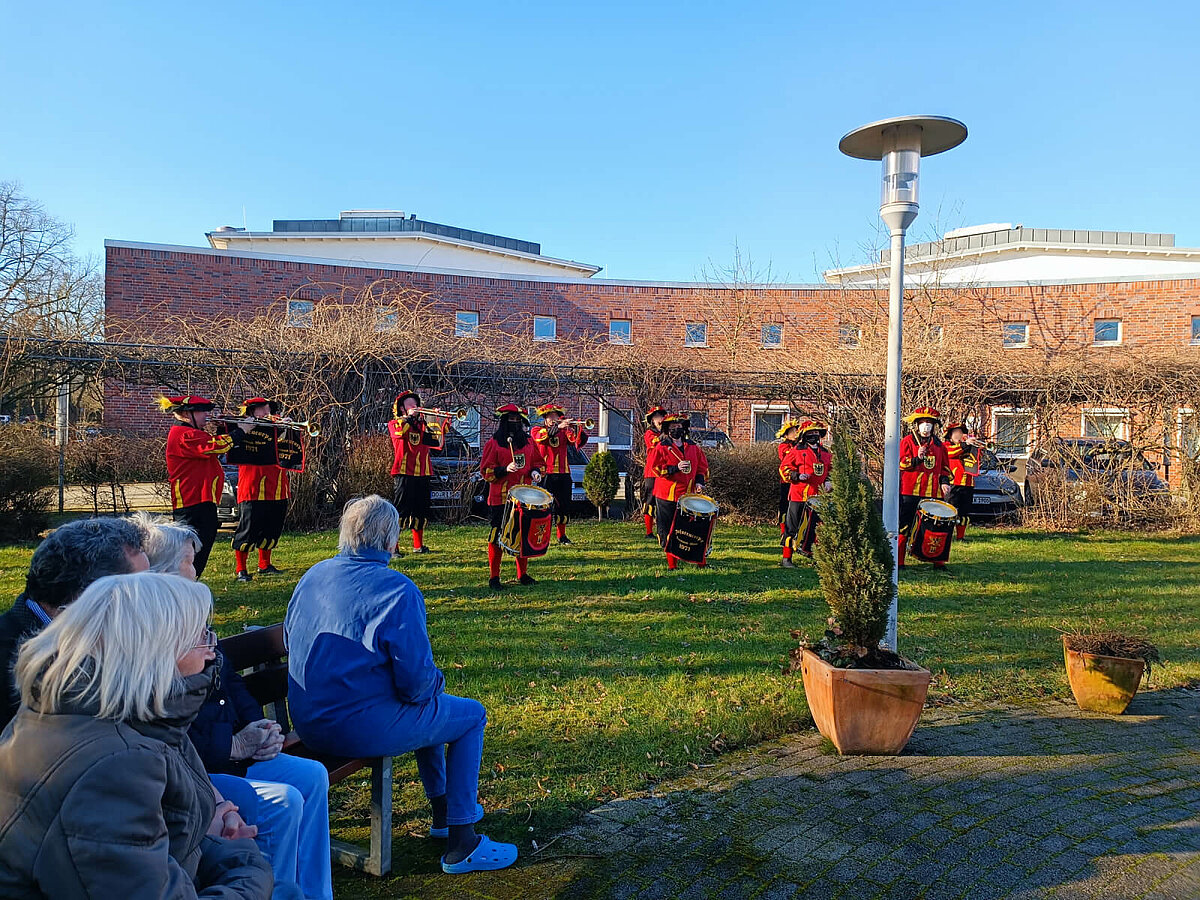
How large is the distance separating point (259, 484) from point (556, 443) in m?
4.60

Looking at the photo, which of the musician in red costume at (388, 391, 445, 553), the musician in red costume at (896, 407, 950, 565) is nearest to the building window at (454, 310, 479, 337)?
the musician in red costume at (388, 391, 445, 553)

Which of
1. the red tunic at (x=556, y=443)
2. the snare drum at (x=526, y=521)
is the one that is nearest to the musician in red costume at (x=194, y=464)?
the snare drum at (x=526, y=521)

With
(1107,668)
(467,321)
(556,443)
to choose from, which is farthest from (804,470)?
(467,321)

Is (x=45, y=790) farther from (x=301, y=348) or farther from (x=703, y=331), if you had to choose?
(x=703, y=331)

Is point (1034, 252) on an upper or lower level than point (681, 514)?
upper

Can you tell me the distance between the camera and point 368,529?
3.47 m

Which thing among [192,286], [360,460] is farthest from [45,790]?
[192,286]

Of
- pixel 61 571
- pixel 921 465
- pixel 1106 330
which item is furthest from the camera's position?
pixel 1106 330

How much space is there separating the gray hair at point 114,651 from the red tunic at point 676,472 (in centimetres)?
899

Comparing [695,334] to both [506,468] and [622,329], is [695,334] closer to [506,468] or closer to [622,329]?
[622,329]

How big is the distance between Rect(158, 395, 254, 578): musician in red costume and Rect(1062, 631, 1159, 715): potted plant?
7.80 metres

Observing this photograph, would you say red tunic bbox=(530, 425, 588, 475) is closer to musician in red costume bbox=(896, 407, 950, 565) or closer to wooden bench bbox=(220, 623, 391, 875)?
musician in red costume bbox=(896, 407, 950, 565)

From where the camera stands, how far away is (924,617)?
8227mm

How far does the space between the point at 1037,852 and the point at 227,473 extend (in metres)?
12.3
